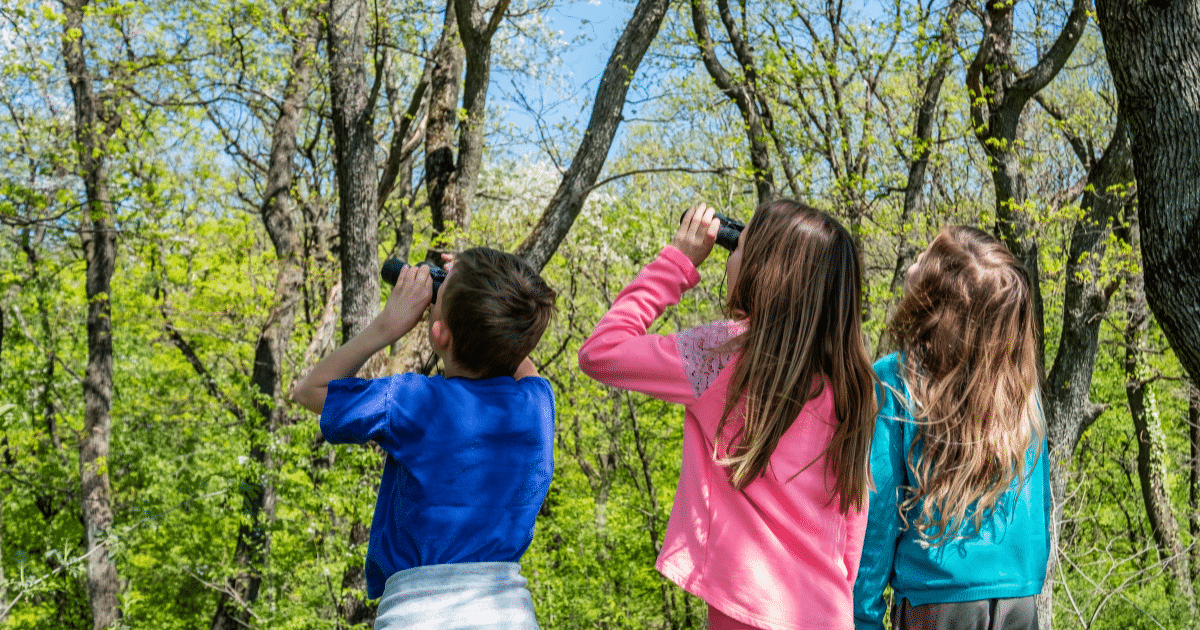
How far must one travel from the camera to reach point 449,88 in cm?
609

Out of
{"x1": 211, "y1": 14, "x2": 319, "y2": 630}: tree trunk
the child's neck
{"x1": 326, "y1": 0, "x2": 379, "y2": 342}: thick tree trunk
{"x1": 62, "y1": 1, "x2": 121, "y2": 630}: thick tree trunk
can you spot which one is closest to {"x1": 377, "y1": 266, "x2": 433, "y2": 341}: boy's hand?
the child's neck

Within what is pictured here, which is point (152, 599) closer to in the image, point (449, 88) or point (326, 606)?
point (326, 606)

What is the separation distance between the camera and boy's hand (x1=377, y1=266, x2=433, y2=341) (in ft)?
5.76

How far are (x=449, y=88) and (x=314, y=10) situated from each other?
109 centimetres

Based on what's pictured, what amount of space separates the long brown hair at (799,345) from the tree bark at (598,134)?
318 cm

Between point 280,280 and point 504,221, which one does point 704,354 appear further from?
point 504,221

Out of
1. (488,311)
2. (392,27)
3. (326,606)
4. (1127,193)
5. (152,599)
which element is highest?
(392,27)

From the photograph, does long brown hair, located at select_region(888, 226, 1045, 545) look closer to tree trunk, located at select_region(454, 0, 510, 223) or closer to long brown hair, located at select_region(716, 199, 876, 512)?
long brown hair, located at select_region(716, 199, 876, 512)

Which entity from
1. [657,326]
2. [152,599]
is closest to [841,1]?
[657,326]

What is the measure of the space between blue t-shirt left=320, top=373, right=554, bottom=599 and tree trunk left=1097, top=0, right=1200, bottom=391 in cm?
195

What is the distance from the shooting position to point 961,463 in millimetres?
1731

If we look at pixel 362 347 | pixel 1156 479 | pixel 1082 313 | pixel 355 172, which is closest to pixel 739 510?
pixel 362 347

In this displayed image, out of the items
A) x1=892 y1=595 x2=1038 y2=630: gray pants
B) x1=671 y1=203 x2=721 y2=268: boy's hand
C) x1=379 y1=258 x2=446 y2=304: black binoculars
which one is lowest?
x1=892 y1=595 x2=1038 y2=630: gray pants

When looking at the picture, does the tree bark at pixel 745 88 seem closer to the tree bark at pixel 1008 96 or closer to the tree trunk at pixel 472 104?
the tree bark at pixel 1008 96
